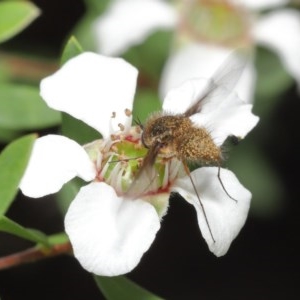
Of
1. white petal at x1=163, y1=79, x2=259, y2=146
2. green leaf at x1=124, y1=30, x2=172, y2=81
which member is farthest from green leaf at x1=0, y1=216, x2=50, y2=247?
green leaf at x1=124, y1=30, x2=172, y2=81

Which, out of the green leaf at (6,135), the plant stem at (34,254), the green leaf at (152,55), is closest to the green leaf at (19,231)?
the plant stem at (34,254)

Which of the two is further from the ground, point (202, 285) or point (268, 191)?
point (268, 191)

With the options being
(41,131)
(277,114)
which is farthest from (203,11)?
(41,131)

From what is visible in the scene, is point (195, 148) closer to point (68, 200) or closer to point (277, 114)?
point (68, 200)

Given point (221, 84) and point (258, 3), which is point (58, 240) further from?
point (258, 3)

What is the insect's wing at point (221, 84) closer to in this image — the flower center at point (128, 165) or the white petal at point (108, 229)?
the flower center at point (128, 165)

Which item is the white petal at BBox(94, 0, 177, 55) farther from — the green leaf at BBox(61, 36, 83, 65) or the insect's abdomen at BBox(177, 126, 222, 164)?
the insect's abdomen at BBox(177, 126, 222, 164)
